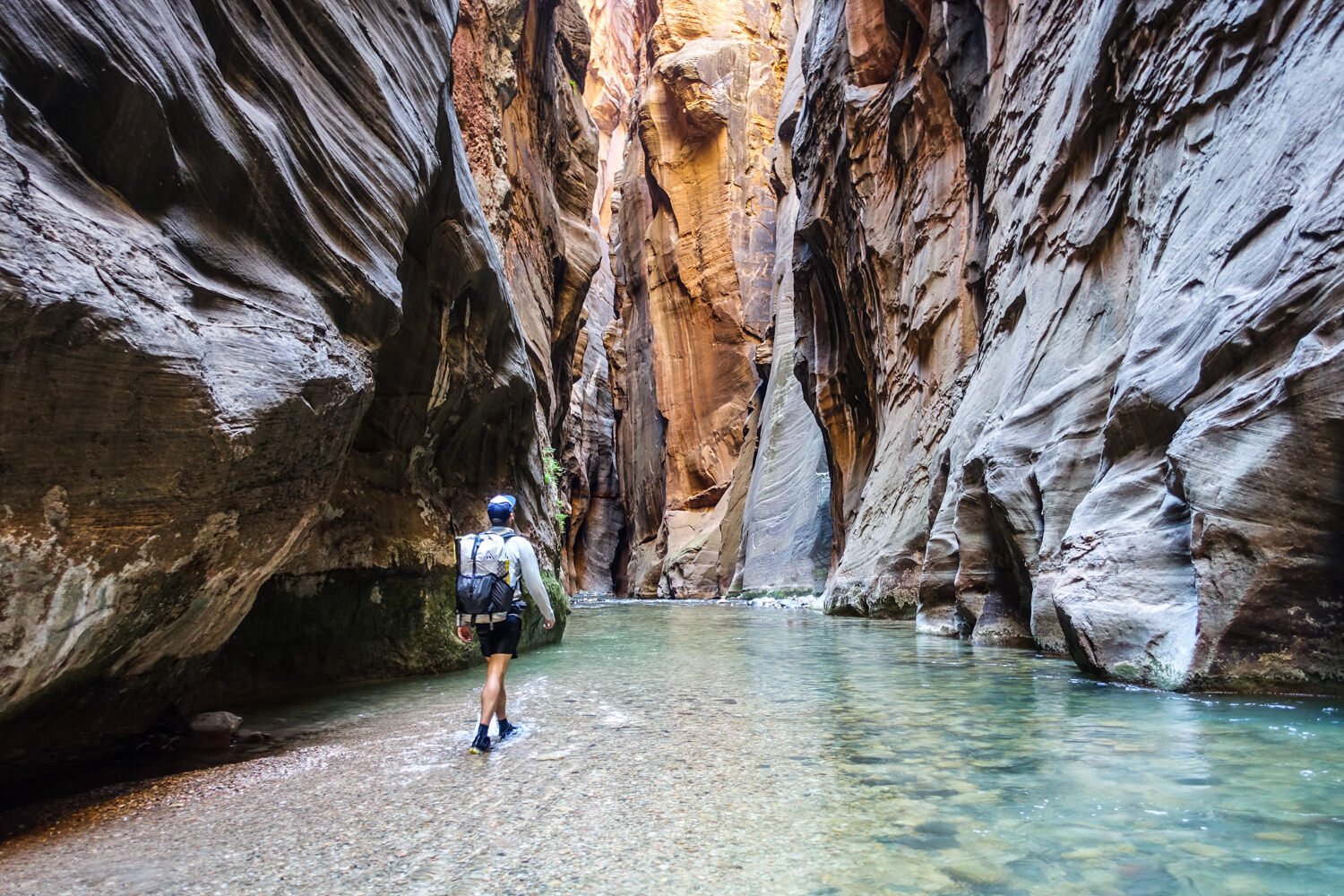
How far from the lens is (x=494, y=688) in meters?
4.41

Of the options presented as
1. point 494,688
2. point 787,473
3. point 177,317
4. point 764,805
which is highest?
point 787,473

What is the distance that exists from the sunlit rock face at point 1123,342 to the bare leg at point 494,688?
4351 millimetres

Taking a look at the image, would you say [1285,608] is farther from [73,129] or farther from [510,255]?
[510,255]

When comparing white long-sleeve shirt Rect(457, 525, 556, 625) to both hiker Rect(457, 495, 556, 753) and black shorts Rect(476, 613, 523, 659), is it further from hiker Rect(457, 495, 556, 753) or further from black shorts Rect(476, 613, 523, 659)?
black shorts Rect(476, 613, 523, 659)

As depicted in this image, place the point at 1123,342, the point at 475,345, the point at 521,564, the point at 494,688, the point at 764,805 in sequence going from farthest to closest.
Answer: the point at 475,345 < the point at 1123,342 < the point at 521,564 < the point at 494,688 < the point at 764,805

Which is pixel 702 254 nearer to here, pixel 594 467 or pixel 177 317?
pixel 594 467

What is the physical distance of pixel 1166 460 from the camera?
580 cm

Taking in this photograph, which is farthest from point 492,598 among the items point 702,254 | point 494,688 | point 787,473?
point 702,254

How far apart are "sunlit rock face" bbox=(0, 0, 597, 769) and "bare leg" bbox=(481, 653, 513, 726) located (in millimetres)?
1471

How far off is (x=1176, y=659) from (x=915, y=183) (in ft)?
47.8

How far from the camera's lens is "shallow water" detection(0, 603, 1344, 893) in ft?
7.98

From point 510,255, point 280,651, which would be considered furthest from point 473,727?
point 510,255

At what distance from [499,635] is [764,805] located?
206 cm

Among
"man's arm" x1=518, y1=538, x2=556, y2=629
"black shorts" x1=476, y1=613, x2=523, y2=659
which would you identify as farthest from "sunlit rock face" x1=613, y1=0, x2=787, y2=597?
"black shorts" x1=476, y1=613, x2=523, y2=659
